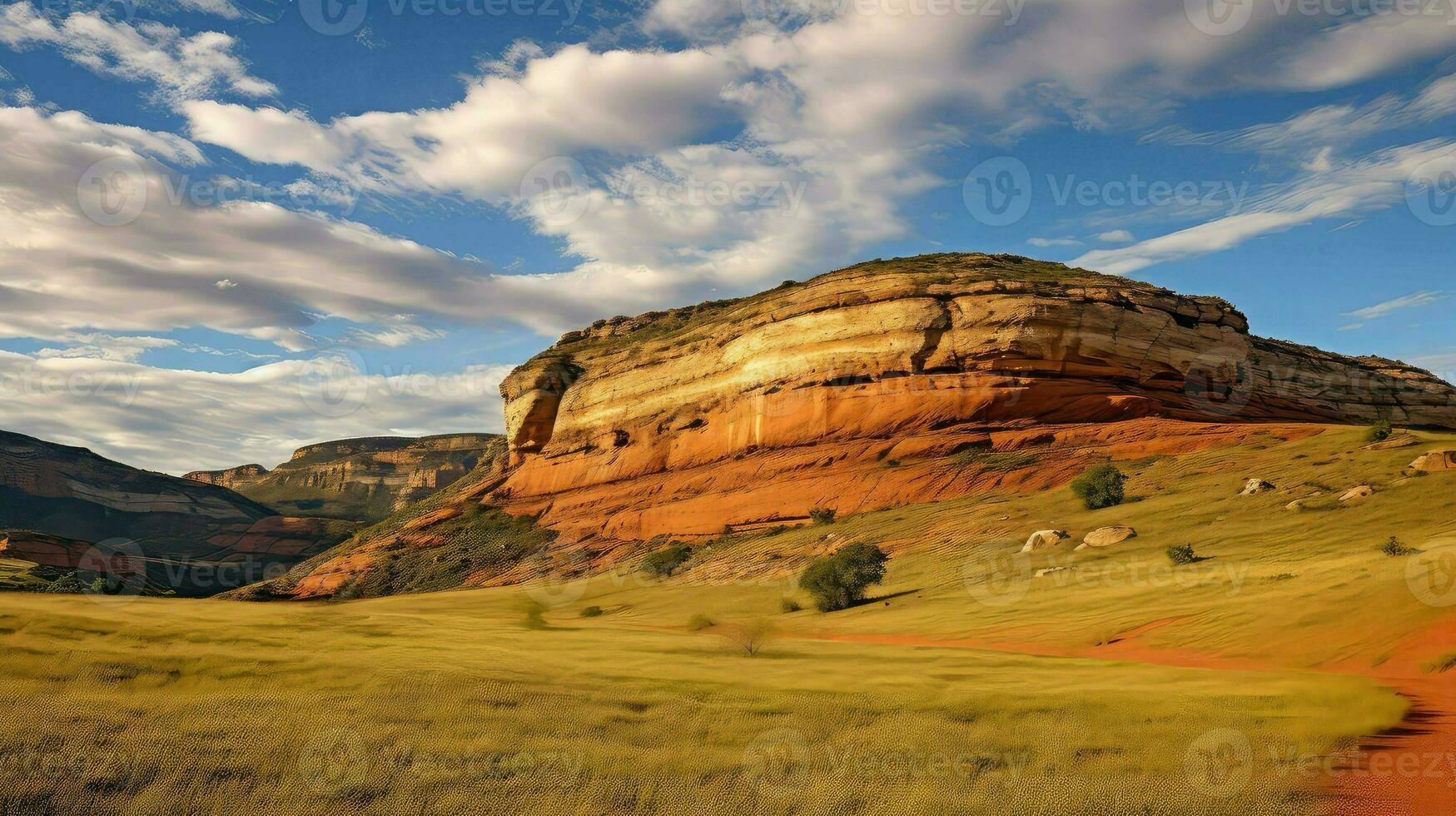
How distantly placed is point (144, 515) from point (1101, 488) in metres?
192

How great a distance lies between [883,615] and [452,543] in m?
53.7

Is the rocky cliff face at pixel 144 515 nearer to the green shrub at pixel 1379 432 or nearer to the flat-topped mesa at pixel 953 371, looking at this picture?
the flat-topped mesa at pixel 953 371

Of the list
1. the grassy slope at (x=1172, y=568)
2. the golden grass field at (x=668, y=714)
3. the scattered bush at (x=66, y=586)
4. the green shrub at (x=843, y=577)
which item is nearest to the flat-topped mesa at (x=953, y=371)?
the grassy slope at (x=1172, y=568)

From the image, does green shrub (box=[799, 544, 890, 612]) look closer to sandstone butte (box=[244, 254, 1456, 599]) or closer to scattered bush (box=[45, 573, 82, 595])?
sandstone butte (box=[244, 254, 1456, 599])

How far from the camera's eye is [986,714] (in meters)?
10.3

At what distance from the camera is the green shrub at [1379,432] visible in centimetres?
3797

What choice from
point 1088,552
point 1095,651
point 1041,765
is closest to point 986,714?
point 1041,765

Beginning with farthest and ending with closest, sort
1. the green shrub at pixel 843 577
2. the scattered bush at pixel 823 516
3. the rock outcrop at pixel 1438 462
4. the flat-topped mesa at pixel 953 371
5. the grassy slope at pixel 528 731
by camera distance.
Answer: the flat-topped mesa at pixel 953 371
the scattered bush at pixel 823 516
the green shrub at pixel 843 577
the rock outcrop at pixel 1438 462
the grassy slope at pixel 528 731

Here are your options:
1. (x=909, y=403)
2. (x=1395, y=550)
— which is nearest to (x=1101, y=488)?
(x=1395, y=550)

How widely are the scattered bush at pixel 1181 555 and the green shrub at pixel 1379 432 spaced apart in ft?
66.1

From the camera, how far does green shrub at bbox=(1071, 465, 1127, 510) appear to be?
37.2 metres

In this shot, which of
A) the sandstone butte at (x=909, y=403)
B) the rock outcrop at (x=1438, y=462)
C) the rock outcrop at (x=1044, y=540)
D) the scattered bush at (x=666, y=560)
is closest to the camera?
the rock outcrop at (x=1438, y=462)

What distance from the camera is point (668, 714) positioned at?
9.29 meters

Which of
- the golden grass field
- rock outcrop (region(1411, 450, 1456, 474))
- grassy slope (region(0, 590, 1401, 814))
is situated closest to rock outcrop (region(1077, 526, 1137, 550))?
rock outcrop (region(1411, 450, 1456, 474))
